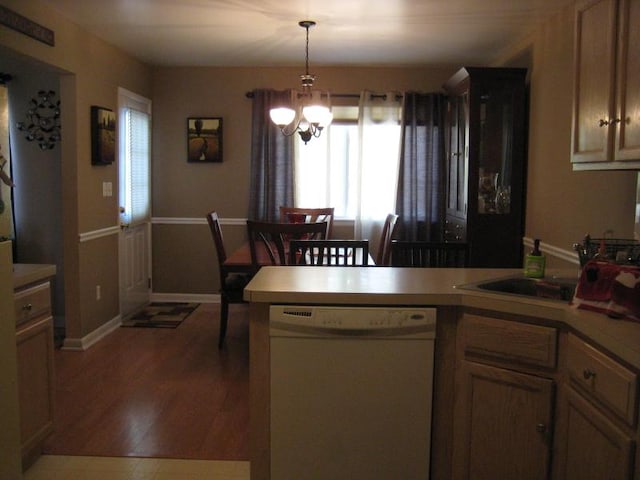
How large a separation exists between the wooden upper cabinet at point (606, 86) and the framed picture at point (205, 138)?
13.1ft

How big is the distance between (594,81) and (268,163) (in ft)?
12.5

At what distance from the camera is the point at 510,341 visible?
2.01 meters

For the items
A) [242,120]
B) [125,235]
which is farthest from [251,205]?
[125,235]

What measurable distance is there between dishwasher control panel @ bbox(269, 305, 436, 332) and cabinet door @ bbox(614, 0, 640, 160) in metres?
0.89

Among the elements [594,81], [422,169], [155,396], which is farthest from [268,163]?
[594,81]

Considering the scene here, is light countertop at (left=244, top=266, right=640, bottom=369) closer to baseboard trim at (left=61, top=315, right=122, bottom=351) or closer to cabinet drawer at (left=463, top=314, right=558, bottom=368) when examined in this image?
cabinet drawer at (left=463, top=314, right=558, bottom=368)

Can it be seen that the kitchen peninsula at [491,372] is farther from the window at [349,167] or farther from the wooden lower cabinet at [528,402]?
the window at [349,167]

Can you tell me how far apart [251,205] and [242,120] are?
841 mm

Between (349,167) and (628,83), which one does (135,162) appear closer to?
(349,167)

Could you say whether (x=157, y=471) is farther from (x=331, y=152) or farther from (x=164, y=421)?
(x=331, y=152)

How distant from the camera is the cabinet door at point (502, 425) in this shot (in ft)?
6.51

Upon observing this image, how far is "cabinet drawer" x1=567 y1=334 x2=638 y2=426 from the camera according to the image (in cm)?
151

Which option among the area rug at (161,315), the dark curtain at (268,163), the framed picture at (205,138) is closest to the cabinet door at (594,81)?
the dark curtain at (268,163)

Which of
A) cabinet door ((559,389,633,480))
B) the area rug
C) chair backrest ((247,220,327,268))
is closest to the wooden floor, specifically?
the area rug
